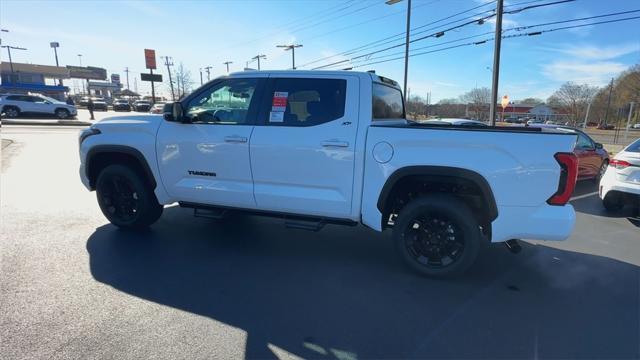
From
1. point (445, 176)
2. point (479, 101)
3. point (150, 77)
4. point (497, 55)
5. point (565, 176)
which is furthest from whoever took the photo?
point (479, 101)

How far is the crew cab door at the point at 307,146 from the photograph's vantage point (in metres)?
3.76

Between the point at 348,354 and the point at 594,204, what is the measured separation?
6.79 m

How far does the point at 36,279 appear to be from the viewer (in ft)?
11.7

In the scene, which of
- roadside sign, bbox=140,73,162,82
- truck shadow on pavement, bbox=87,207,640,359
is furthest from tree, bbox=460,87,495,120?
truck shadow on pavement, bbox=87,207,640,359

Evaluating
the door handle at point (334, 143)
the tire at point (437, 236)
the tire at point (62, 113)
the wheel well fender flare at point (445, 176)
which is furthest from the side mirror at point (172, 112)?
the tire at point (62, 113)

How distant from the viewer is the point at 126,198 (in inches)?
195

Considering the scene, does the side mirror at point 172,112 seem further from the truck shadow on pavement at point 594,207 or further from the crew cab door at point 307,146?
the truck shadow on pavement at point 594,207

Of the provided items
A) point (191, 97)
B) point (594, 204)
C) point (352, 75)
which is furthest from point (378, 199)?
point (594, 204)

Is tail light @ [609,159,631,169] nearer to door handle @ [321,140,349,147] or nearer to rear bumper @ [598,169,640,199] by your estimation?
rear bumper @ [598,169,640,199]

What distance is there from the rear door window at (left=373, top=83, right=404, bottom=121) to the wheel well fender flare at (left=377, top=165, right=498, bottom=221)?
2.58 feet

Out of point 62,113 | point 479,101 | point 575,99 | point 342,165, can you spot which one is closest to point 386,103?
point 342,165

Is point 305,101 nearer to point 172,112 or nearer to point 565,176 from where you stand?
point 172,112

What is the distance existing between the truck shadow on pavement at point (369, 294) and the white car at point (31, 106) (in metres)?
28.9

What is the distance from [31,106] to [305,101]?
31.3 m
